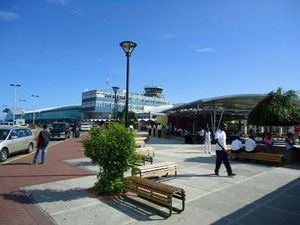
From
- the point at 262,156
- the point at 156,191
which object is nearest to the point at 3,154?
the point at 156,191

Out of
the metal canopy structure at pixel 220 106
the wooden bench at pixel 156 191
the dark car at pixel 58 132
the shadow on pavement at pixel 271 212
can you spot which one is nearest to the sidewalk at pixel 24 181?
the wooden bench at pixel 156 191

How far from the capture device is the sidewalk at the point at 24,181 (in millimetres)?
7301

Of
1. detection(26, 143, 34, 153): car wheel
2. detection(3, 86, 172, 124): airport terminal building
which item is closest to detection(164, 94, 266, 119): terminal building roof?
detection(26, 143, 34, 153): car wheel

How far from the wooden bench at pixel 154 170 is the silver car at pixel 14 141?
8062 millimetres

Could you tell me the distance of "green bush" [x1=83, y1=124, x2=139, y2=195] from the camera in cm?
915

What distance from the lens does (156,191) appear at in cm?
784

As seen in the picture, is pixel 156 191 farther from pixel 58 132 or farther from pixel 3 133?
pixel 58 132

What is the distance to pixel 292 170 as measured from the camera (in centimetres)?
1422

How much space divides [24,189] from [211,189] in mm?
5256

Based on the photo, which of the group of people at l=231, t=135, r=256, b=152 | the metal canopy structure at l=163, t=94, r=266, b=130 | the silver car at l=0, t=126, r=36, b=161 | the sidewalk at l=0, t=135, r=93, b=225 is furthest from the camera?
the metal canopy structure at l=163, t=94, r=266, b=130

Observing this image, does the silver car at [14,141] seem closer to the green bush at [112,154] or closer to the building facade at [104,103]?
the green bush at [112,154]

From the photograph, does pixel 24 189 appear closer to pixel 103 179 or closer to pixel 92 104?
pixel 103 179

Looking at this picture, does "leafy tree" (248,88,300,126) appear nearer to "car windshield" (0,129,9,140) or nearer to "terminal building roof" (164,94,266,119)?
"terminal building roof" (164,94,266,119)

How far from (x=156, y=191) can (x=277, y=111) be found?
1152cm
